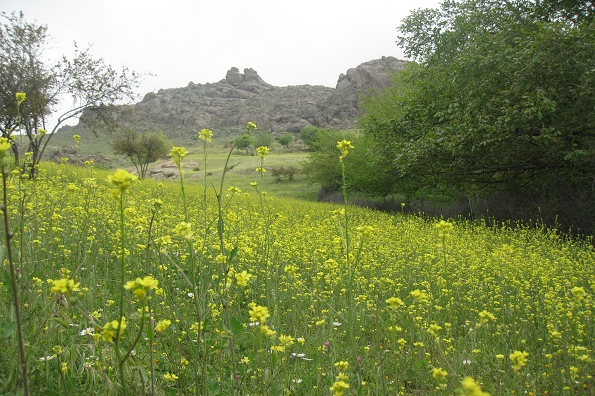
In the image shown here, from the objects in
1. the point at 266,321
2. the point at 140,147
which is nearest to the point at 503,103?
the point at 266,321

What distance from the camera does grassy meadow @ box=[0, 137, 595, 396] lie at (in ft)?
6.40

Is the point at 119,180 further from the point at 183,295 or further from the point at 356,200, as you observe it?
the point at 356,200

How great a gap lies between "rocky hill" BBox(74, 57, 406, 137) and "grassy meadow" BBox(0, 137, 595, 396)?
8827 cm

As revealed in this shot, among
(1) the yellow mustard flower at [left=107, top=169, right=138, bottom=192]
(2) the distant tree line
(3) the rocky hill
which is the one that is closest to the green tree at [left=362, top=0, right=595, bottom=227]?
(2) the distant tree line

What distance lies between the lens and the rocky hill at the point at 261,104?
109438mm

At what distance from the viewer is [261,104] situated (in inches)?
5231

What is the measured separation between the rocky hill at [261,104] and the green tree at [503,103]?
76.4 meters

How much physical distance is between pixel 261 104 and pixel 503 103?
12567 centimetres

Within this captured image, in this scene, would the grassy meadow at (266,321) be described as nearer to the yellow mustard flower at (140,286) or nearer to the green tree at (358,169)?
the yellow mustard flower at (140,286)

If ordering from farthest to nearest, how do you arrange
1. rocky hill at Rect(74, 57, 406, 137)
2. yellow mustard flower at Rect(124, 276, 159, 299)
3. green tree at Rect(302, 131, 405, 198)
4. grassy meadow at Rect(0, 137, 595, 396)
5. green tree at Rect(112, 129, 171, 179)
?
rocky hill at Rect(74, 57, 406, 137), green tree at Rect(112, 129, 171, 179), green tree at Rect(302, 131, 405, 198), grassy meadow at Rect(0, 137, 595, 396), yellow mustard flower at Rect(124, 276, 159, 299)

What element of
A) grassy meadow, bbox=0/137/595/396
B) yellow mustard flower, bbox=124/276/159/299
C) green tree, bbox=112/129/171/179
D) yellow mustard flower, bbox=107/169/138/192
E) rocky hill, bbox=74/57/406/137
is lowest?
grassy meadow, bbox=0/137/595/396

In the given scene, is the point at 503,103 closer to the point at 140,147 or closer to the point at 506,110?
the point at 506,110

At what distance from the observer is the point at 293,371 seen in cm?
288

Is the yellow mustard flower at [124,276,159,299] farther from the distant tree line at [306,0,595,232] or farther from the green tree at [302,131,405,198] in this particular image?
the green tree at [302,131,405,198]
